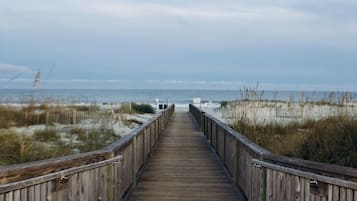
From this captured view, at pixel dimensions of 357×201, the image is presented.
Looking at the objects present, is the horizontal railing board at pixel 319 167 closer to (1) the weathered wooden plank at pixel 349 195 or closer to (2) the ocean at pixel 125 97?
(1) the weathered wooden plank at pixel 349 195

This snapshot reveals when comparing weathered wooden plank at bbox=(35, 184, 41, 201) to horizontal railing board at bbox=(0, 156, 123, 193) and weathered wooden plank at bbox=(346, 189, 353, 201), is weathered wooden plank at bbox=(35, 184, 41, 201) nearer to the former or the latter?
horizontal railing board at bbox=(0, 156, 123, 193)

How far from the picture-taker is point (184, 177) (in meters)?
9.80

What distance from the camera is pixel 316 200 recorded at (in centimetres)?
473

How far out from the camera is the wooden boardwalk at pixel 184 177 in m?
8.10

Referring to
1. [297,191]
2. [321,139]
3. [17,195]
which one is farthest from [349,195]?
[321,139]

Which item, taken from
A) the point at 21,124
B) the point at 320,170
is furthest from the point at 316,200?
the point at 21,124

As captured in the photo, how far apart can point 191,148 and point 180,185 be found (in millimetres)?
5815

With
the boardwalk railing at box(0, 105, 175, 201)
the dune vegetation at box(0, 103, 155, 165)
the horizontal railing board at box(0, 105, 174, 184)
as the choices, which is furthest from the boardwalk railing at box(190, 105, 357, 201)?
the dune vegetation at box(0, 103, 155, 165)

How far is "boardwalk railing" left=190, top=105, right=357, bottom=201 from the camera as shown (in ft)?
14.5

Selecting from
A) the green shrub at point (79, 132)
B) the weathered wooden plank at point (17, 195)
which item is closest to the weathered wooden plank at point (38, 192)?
the weathered wooden plank at point (17, 195)

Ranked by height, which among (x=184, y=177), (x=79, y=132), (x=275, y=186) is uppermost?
(x=275, y=186)

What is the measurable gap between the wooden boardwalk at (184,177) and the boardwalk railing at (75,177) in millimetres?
591

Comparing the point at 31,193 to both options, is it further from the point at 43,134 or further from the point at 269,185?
the point at 43,134

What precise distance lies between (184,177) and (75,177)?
4685mm
